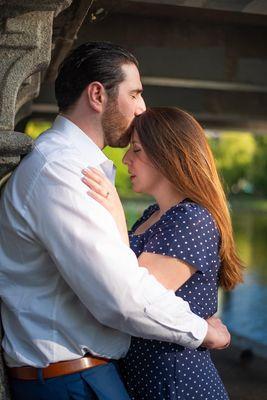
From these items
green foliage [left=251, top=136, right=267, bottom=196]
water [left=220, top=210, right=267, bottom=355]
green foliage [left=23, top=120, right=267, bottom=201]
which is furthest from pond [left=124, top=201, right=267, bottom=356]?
green foliage [left=23, top=120, right=267, bottom=201]

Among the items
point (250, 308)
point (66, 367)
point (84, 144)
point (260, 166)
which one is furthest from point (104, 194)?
point (260, 166)

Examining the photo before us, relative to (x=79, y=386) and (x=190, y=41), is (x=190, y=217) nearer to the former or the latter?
(x=79, y=386)

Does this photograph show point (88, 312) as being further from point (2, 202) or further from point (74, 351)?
point (2, 202)

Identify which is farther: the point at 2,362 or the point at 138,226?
the point at 138,226

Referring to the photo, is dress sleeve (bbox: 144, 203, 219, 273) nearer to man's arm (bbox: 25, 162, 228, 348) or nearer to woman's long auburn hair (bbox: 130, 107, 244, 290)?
woman's long auburn hair (bbox: 130, 107, 244, 290)

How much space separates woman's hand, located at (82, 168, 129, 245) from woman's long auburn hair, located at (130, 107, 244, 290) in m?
0.33

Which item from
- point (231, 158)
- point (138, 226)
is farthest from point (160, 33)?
point (231, 158)

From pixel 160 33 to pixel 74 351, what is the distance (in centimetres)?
576

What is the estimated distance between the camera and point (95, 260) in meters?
2.19

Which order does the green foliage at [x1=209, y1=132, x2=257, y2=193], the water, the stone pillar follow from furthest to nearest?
the green foliage at [x1=209, y1=132, x2=257, y2=193] < the water < the stone pillar

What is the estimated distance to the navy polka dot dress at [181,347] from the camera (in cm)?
256

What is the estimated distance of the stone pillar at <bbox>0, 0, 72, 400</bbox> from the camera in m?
2.44

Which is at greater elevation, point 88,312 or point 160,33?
point 88,312

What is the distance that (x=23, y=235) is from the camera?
2318mm
